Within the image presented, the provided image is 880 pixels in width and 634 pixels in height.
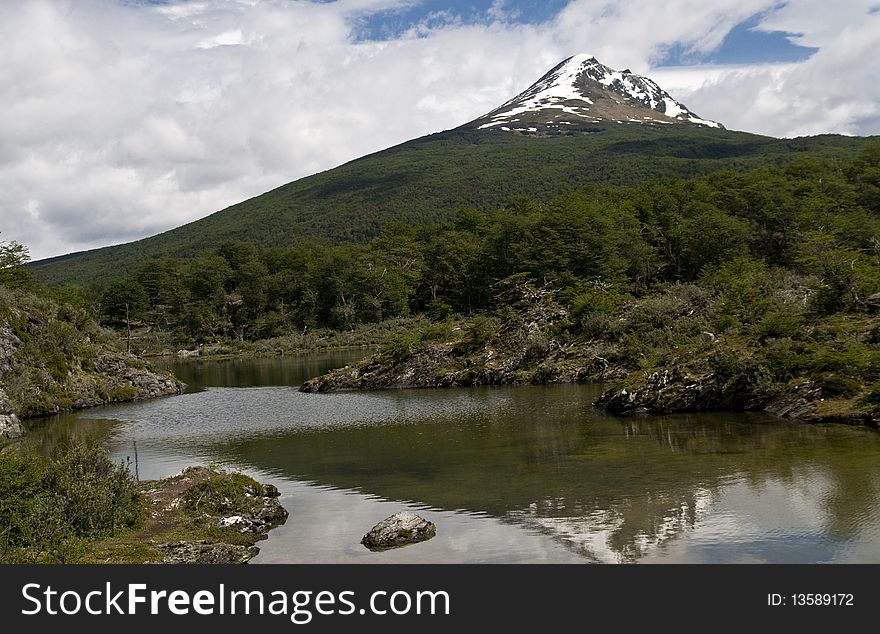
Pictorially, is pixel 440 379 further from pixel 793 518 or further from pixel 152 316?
pixel 152 316

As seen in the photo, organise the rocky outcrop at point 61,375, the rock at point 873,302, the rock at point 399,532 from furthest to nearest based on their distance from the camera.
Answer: the rocky outcrop at point 61,375 → the rock at point 873,302 → the rock at point 399,532

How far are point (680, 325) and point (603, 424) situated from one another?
23148 mm

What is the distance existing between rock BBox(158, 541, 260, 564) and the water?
793 mm

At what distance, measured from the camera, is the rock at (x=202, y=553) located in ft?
65.5

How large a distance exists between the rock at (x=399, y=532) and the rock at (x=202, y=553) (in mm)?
3490

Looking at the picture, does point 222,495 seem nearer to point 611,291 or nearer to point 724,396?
point 724,396

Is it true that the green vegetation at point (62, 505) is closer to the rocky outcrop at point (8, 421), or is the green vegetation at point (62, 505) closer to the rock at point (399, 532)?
the rock at point (399, 532)

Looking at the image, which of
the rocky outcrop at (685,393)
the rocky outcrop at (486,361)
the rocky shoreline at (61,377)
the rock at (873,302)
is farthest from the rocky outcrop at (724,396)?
the rocky shoreline at (61,377)

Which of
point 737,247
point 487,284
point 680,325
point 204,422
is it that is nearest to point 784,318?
point 680,325

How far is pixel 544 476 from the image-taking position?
95.7 ft

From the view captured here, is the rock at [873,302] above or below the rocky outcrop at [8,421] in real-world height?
above

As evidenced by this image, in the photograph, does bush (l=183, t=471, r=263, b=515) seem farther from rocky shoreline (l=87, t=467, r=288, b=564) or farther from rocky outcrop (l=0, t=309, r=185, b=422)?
rocky outcrop (l=0, t=309, r=185, b=422)

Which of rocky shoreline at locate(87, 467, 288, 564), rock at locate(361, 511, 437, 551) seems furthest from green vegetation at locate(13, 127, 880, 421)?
rocky shoreline at locate(87, 467, 288, 564)

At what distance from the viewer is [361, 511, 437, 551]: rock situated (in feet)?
70.3
